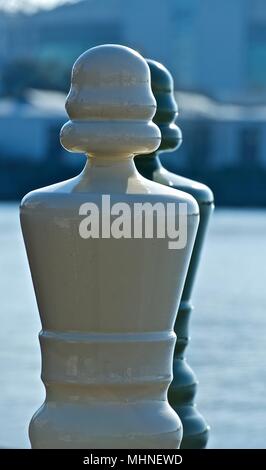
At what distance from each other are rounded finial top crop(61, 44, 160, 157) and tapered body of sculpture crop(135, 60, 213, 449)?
25.5 inches

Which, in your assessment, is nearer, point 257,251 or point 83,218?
point 83,218

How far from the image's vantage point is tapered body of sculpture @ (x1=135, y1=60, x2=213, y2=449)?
3.02m

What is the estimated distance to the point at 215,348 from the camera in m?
15.4

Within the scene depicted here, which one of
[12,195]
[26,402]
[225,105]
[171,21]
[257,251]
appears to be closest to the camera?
[26,402]

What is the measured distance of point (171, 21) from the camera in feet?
279

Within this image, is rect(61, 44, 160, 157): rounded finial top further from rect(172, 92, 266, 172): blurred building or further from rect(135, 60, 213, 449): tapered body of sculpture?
rect(172, 92, 266, 172): blurred building

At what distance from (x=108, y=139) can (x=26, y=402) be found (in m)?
8.31

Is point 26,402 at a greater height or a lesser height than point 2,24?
greater

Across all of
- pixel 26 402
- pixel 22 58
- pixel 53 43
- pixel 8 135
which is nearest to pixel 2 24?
pixel 53 43

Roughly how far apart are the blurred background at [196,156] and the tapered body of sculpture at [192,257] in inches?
194

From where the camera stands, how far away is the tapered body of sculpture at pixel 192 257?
9.89 feet

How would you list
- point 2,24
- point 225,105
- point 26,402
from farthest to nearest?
point 2,24 < point 225,105 < point 26,402

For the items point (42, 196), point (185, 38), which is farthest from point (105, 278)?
point (185, 38)
